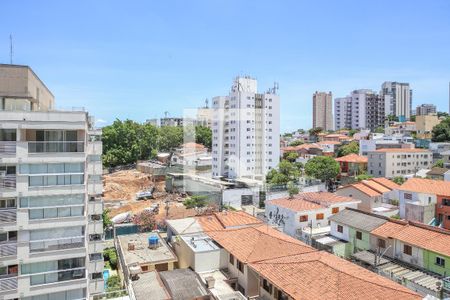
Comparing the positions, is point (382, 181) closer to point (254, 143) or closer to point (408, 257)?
point (408, 257)

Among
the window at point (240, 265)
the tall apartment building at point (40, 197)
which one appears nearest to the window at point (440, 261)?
the window at point (240, 265)

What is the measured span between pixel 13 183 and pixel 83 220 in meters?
3.11

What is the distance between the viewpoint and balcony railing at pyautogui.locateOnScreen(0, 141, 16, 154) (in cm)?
1335

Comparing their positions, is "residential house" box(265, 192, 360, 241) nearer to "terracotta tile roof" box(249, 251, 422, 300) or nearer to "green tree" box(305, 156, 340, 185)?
"terracotta tile roof" box(249, 251, 422, 300)

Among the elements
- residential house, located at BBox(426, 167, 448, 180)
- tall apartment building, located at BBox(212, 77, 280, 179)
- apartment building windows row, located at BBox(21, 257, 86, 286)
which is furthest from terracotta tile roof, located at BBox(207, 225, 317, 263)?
tall apartment building, located at BBox(212, 77, 280, 179)

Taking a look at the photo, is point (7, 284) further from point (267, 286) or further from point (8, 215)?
point (267, 286)

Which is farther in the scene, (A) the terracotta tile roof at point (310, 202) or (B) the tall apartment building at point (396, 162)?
(B) the tall apartment building at point (396, 162)

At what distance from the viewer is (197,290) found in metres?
15.7

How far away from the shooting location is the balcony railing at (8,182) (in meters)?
13.4

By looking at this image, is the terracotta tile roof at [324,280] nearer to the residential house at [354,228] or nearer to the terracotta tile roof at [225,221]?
the terracotta tile roof at [225,221]

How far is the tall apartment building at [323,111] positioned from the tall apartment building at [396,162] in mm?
77150

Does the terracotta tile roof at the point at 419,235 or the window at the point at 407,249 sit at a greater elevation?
the terracotta tile roof at the point at 419,235

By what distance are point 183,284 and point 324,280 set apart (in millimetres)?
6648

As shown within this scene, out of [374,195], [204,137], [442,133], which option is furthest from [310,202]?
[204,137]
